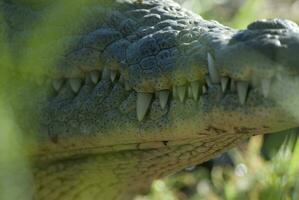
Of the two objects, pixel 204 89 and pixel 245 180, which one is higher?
pixel 204 89

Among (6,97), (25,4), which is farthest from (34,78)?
(25,4)

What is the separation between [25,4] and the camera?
12.8 ft

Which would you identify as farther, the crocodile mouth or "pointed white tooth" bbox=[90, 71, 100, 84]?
"pointed white tooth" bbox=[90, 71, 100, 84]

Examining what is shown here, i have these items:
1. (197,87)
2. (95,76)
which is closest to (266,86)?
(197,87)

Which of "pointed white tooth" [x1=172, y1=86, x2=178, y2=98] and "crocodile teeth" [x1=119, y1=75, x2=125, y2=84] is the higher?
"pointed white tooth" [x1=172, y1=86, x2=178, y2=98]

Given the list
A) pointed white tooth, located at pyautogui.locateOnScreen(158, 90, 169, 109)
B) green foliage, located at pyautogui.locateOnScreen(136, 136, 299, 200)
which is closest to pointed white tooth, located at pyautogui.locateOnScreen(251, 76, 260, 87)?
pointed white tooth, located at pyautogui.locateOnScreen(158, 90, 169, 109)

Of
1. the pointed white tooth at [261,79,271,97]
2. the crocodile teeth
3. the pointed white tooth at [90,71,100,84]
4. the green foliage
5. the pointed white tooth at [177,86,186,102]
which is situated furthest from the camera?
the green foliage

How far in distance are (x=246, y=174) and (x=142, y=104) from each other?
179 cm

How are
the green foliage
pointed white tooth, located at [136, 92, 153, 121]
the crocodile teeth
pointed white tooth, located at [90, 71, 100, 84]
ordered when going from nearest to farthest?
pointed white tooth, located at [136, 92, 153, 121] < the crocodile teeth < pointed white tooth, located at [90, 71, 100, 84] < the green foliage

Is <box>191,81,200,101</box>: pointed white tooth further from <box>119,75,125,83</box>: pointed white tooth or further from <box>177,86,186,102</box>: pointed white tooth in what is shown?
<box>119,75,125,83</box>: pointed white tooth

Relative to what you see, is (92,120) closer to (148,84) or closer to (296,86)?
(148,84)

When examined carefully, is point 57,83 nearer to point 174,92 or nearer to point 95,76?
point 95,76

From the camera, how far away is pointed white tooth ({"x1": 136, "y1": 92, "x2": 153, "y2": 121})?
3.29 m

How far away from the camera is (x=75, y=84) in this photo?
3566 millimetres
